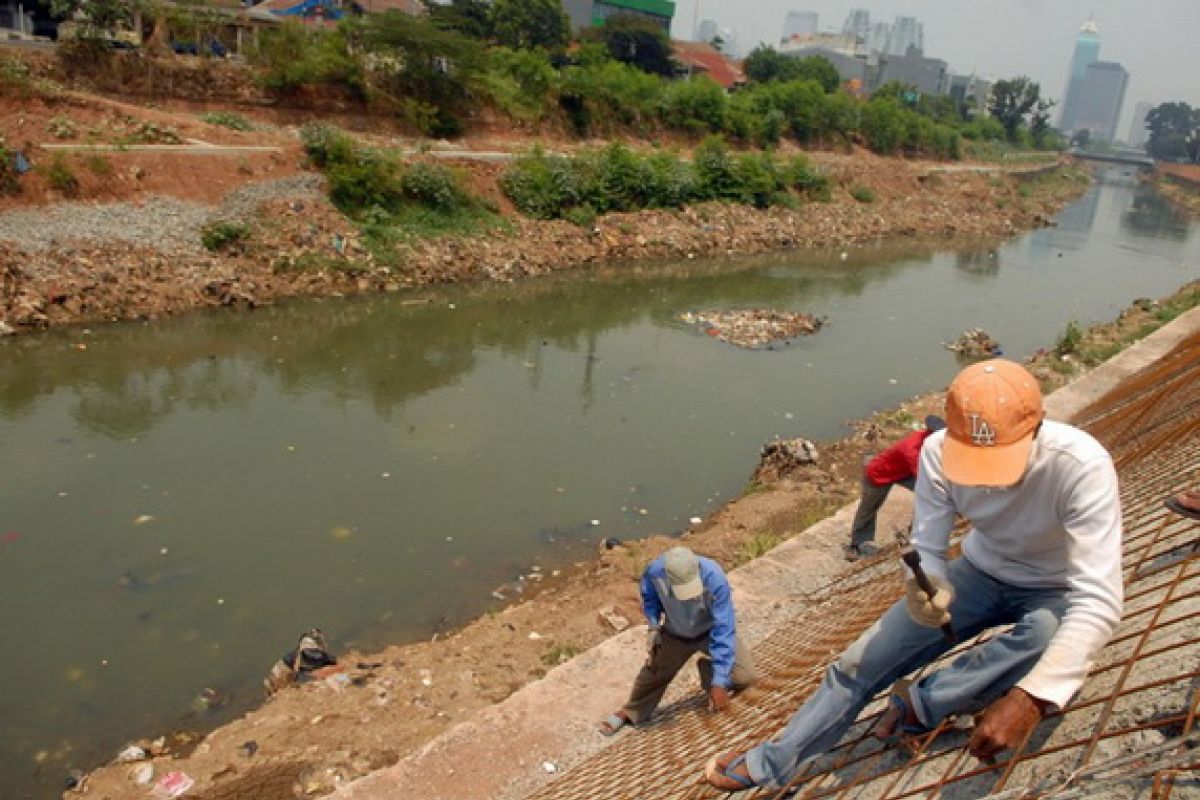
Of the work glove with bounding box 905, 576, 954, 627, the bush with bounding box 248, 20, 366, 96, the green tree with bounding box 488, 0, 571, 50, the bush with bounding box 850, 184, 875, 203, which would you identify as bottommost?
the work glove with bounding box 905, 576, 954, 627

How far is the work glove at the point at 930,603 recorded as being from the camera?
2.62 meters

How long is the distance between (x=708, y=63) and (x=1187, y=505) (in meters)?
59.7

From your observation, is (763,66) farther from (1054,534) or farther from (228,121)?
(1054,534)

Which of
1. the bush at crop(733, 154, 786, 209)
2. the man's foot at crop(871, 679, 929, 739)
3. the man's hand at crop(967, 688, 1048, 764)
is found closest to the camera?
the man's hand at crop(967, 688, 1048, 764)

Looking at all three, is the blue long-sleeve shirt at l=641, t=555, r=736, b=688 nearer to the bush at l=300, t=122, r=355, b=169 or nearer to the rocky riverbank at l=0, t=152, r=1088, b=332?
the rocky riverbank at l=0, t=152, r=1088, b=332

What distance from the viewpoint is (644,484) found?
10.1 m

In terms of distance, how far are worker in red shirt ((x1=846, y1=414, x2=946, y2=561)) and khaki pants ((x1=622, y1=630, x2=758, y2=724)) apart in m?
1.97

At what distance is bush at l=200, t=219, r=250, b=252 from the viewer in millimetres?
16484

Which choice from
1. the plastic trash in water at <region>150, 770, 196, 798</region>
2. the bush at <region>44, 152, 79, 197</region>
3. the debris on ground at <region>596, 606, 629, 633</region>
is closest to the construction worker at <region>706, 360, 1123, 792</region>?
the debris on ground at <region>596, 606, 629, 633</region>

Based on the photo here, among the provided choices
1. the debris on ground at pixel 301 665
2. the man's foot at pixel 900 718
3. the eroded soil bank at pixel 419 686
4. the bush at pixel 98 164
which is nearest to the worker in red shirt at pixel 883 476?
the eroded soil bank at pixel 419 686

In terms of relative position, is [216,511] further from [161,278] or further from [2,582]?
[161,278]

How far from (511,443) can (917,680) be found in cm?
814

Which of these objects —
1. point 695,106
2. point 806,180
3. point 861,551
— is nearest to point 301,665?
point 861,551

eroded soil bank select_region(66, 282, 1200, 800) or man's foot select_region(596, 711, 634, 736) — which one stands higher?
man's foot select_region(596, 711, 634, 736)
